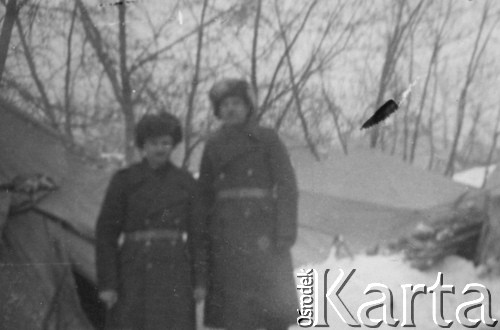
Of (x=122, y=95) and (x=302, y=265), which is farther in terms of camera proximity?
(x=122, y=95)

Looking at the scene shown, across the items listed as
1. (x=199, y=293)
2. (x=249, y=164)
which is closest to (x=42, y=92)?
(x=249, y=164)

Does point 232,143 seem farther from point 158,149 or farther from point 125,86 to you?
point 125,86

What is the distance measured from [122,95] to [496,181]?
1.22 meters

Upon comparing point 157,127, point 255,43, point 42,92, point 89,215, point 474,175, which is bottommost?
point 89,215

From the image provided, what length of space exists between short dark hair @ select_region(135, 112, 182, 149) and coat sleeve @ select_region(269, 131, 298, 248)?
0.97 ft

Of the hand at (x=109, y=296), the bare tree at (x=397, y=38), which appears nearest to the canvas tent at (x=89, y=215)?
the hand at (x=109, y=296)

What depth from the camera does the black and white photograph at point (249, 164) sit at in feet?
5.20

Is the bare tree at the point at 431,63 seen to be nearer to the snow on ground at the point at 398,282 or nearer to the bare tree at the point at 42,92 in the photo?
the snow on ground at the point at 398,282

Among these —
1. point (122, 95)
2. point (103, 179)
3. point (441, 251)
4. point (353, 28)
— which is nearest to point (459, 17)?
point (353, 28)

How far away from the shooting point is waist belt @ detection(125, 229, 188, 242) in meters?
1.57

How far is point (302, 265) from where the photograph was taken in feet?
5.29

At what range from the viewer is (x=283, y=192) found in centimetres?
158

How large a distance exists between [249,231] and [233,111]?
0.37 m

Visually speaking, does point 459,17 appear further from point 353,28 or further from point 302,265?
point 302,265
